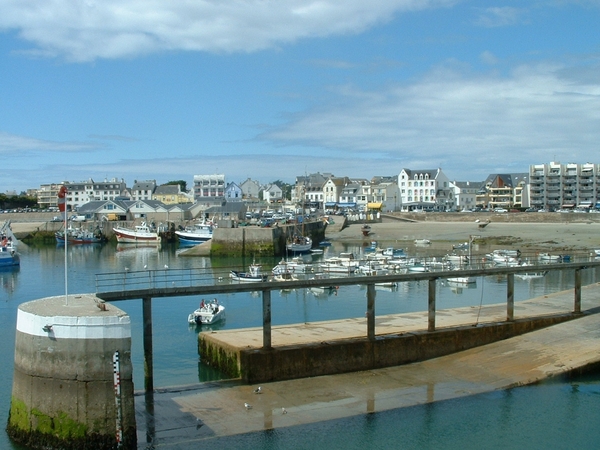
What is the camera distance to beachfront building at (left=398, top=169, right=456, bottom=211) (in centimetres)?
14512

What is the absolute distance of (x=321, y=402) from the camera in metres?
21.1

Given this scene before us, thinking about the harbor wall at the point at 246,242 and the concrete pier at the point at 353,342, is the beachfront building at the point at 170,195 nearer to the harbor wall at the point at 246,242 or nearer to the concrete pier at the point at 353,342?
the harbor wall at the point at 246,242

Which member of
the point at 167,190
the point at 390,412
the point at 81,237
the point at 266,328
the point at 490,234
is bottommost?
the point at 390,412

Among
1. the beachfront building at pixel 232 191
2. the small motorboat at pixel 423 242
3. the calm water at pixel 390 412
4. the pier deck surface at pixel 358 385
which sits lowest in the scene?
the calm water at pixel 390 412

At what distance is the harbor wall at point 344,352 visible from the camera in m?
22.8

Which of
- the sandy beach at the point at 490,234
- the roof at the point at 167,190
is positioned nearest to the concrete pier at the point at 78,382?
the sandy beach at the point at 490,234

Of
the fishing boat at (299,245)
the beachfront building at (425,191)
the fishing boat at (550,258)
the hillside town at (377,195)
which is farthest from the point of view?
the beachfront building at (425,191)

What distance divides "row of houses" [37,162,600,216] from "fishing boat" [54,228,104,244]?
18.2 m

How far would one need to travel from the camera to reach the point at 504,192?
485ft

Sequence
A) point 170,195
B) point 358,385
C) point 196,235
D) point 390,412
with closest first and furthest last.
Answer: point 390,412
point 358,385
point 196,235
point 170,195

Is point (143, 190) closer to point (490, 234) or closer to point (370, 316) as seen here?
point (490, 234)

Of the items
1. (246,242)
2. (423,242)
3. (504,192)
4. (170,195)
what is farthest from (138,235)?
(504,192)

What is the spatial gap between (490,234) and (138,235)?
52458mm

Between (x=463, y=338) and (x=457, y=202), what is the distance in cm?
12703
